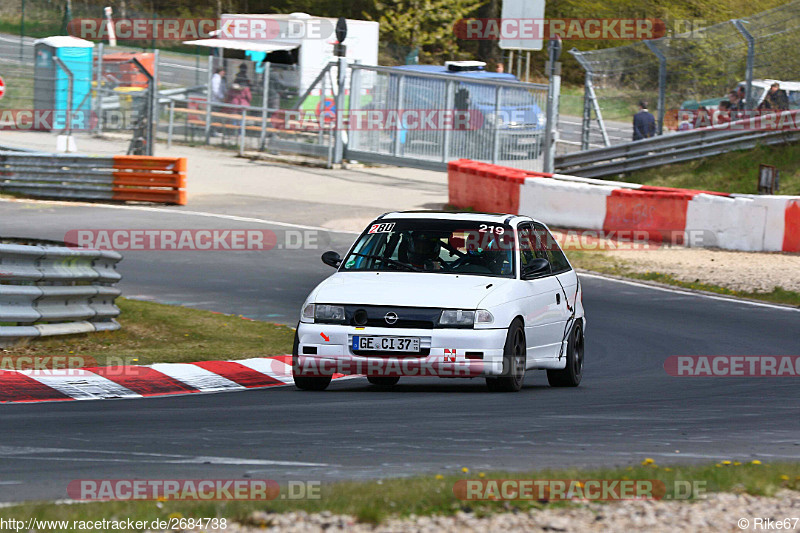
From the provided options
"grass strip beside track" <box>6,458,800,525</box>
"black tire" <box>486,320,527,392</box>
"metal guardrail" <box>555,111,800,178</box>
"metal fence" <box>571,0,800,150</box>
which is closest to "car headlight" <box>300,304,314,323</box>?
"black tire" <box>486,320,527,392</box>

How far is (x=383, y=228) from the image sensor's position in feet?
33.5

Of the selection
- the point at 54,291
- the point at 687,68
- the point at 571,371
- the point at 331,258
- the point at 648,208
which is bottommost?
the point at 571,371

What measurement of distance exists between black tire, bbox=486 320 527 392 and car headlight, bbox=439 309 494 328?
0.85 feet

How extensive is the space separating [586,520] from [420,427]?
2.49 metres

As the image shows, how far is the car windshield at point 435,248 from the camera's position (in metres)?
9.88

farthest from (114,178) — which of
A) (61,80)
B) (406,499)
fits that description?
(406,499)

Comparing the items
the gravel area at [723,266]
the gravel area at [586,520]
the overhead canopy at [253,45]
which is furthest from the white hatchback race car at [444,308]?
the overhead canopy at [253,45]

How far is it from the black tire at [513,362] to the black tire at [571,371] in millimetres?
883

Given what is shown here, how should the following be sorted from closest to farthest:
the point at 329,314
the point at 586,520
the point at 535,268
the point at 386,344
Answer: the point at 586,520 < the point at 386,344 < the point at 329,314 < the point at 535,268

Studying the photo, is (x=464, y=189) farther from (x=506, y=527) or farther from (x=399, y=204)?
(x=506, y=527)

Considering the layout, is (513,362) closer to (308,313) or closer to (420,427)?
(308,313)

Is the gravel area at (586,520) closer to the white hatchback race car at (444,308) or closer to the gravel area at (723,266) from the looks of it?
the white hatchback race car at (444,308)

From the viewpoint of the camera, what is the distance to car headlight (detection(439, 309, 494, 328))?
29.5 feet

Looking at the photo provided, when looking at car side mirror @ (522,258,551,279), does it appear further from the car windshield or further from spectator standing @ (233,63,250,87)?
spectator standing @ (233,63,250,87)
